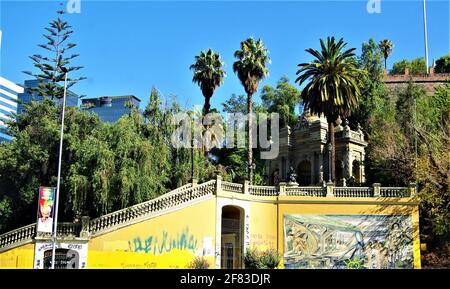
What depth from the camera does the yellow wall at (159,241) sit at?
27.1m

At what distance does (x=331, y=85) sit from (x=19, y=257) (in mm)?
24576

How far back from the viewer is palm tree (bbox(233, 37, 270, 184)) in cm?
3925

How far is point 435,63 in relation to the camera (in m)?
79.5

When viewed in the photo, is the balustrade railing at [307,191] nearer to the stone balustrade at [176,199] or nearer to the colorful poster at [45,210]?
the stone balustrade at [176,199]

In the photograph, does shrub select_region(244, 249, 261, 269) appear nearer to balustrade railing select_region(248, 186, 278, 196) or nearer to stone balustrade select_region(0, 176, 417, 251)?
stone balustrade select_region(0, 176, 417, 251)

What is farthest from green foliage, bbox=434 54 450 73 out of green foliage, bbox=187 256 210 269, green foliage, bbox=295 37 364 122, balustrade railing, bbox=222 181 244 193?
green foliage, bbox=187 256 210 269

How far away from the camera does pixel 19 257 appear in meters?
25.6

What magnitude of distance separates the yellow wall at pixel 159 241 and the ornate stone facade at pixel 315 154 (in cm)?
1321

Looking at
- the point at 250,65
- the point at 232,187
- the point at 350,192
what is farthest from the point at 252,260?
the point at 250,65

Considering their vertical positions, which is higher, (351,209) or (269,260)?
(351,209)

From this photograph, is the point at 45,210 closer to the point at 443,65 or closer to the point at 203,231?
the point at 203,231

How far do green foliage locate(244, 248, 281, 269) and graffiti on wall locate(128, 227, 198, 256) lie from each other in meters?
3.34

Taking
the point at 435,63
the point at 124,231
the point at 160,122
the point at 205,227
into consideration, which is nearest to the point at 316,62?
the point at 160,122

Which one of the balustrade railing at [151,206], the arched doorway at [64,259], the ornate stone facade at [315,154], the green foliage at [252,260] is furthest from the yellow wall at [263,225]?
the arched doorway at [64,259]
